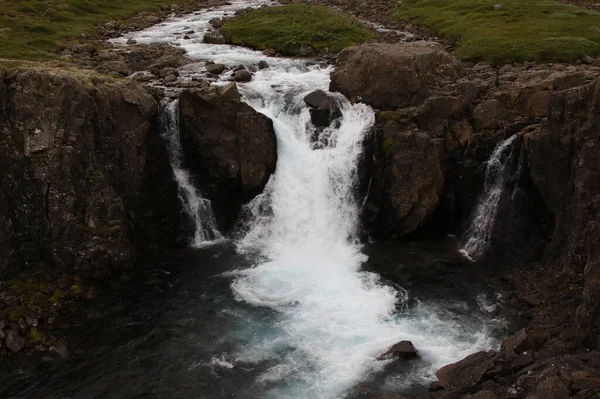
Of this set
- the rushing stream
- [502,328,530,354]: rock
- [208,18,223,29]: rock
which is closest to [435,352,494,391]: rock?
the rushing stream

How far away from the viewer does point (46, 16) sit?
65062 millimetres

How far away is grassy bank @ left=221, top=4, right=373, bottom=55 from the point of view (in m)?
58.3

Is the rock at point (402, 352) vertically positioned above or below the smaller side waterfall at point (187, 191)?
below

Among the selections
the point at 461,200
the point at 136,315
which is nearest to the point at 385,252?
the point at 461,200

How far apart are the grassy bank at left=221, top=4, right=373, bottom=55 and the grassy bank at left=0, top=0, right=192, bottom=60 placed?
1642 centimetres

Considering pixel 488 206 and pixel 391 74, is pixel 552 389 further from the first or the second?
pixel 391 74

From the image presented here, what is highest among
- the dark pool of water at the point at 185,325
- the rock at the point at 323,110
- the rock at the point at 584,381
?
the rock at the point at 323,110

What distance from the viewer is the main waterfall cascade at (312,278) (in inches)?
1067

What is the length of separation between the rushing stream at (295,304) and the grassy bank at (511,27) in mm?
17068

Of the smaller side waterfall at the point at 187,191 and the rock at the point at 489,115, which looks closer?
the rock at the point at 489,115

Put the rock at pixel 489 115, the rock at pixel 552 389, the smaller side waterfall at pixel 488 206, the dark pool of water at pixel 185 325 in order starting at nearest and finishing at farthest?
the rock at pixel 552 389, the dark pool of water at pixel 185 325, the smaller side waterfall at pixel 488 206, the rock at pixel 489 115

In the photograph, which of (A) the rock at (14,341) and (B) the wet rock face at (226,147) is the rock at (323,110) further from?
(A) the rock at (14,341)

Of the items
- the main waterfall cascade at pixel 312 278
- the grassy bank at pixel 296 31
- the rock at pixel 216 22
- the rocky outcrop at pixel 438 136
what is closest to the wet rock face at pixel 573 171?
the rocky outcrop at pixel 438 136

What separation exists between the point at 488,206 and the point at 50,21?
171 feet
